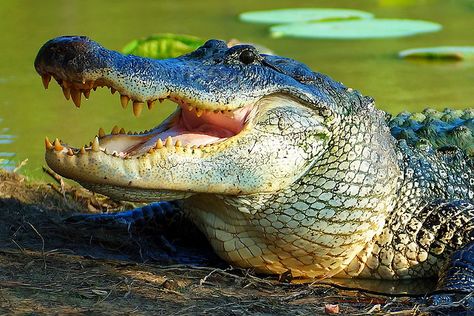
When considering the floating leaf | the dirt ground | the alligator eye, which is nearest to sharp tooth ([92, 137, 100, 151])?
the dirt ground

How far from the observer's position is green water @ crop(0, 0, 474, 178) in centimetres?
904

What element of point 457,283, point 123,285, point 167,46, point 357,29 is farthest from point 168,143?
point 357,29

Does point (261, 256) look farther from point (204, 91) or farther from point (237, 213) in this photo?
point (204, 91)

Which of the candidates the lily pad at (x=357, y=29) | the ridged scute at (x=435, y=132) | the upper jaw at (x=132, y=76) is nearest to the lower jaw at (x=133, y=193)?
the upper jaw at (x=132, y=76)

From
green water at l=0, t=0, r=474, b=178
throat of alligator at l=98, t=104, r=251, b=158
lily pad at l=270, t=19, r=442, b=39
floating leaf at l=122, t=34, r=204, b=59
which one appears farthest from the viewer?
lily pad at l=270, t=19, r=442, b=39

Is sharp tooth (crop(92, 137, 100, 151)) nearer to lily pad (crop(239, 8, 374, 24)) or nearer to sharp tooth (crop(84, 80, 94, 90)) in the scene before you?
sharp tooth (crop(84, 80, 94, 90))

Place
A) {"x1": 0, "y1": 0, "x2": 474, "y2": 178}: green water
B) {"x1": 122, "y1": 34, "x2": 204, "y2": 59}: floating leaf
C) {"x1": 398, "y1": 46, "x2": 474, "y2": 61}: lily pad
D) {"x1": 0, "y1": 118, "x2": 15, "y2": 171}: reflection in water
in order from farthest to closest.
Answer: {"x1": 398, "y1": 46, "x2": 474, "y2": 61}: lily pad < {"x1": 122, "y1": 34, "x2": 204, "y2": 59}: floating leaf < {"x1": 0, "y1": 0, "x2": 474, "y2": 178}: green water < {"x1": 0, "y1": 118, "x2": 15, "y2": 171}: reflection in water

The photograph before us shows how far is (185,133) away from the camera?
457 cm

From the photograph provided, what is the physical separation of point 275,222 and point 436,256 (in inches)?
36.8

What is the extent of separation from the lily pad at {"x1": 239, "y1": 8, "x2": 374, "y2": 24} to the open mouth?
1025 cm

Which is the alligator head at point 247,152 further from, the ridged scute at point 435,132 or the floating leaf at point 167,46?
the floating leaf at point 167,46

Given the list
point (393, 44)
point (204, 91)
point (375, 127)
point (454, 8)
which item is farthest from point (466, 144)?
point (454, 8)

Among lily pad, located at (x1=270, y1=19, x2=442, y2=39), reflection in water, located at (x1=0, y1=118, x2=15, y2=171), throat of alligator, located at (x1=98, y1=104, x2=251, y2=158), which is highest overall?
throat of alligator, located at (x1=98, y1=104, x2=251, y2=158)

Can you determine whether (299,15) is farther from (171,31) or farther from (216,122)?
(216,122)
